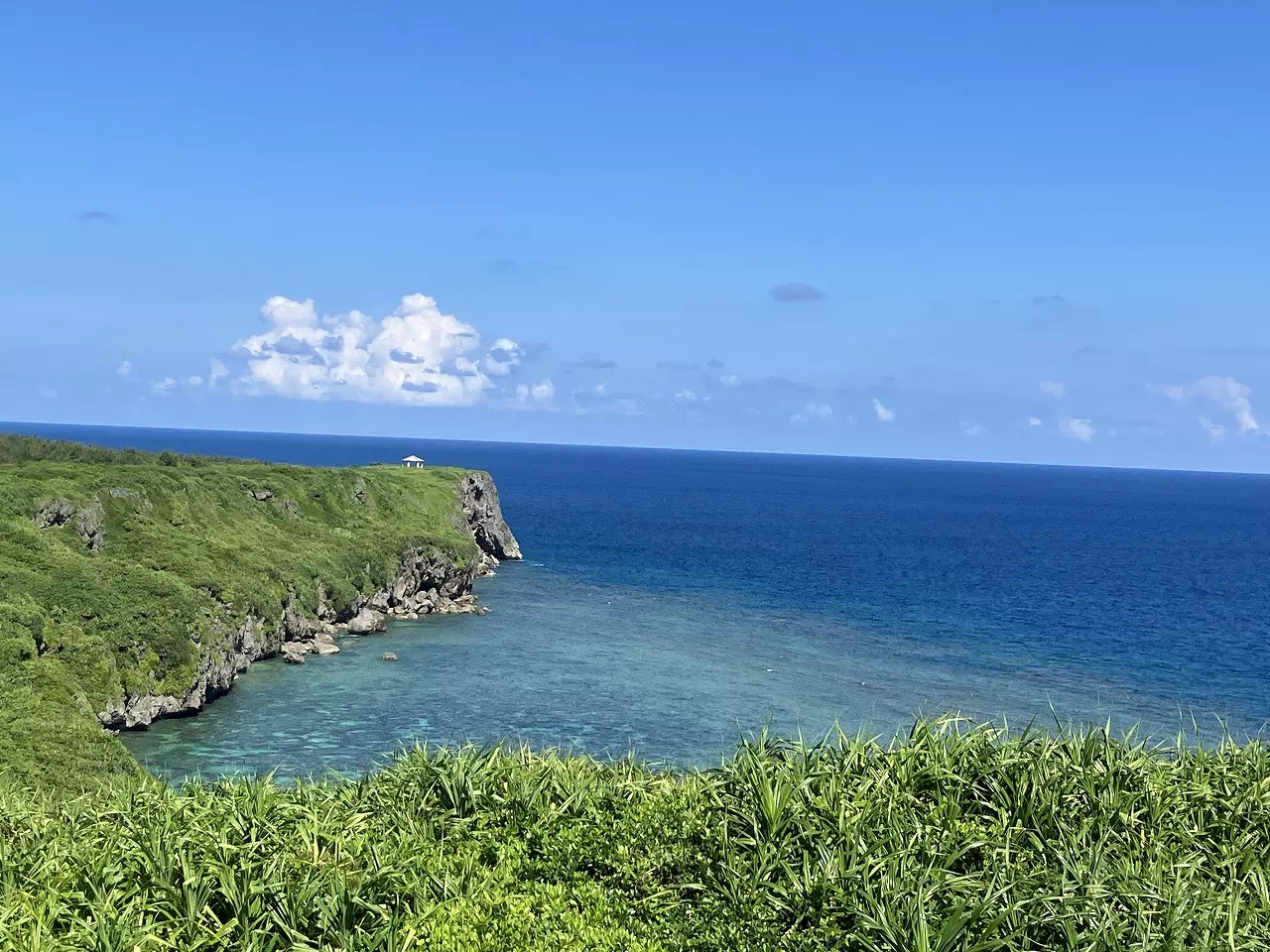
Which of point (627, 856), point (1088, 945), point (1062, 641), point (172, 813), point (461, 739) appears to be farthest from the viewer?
point (1062, 641)

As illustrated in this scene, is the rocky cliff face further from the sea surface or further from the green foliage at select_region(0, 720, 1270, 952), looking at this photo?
the green foliage at select_region(0, 720, 1270, 952)

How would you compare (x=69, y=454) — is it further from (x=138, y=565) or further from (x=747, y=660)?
(x=747, y=660)

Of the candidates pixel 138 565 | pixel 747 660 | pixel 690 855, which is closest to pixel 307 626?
pixel 138 565

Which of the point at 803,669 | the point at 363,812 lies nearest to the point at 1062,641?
the point at 803,669

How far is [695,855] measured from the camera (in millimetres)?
14258

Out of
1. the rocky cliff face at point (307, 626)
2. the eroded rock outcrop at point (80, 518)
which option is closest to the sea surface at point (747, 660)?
the rocky cliff face at point (307, 626)

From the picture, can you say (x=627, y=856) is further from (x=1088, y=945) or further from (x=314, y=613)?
(x=314, y=613)

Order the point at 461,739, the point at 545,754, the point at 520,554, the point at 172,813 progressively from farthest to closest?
the point at 520,554
the point at 461,739
the point at 545,754
the point at 172,813

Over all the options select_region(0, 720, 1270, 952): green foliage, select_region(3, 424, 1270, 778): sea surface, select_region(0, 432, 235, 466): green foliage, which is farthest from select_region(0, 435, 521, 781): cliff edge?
select_region(0, 720, 1270, 952): green foliage

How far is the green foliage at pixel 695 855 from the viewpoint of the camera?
12.0 m

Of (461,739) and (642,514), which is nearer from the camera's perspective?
(461,739)

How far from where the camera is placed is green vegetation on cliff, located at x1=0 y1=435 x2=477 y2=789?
37.8 meters

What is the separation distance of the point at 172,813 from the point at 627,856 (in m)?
7.39

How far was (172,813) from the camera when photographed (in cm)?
1533
